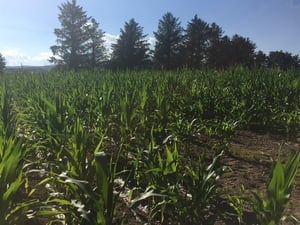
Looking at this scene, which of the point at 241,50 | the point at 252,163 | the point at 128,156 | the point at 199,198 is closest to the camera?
the point at 199,198

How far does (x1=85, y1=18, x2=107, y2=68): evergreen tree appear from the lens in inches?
1980

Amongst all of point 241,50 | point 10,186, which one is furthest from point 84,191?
point 241,50

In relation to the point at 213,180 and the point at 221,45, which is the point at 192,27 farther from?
the point at 213,180

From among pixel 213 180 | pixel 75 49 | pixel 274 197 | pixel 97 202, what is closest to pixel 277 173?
pixel 274 197

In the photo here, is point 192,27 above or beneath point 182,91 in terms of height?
above

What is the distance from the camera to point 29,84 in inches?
342

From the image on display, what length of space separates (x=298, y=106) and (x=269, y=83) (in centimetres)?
94

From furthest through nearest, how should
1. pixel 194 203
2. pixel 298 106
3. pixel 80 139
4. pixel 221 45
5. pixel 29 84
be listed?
pixel 221 45 → pixel 29 84 → pixel 298 106 → pixel 80 139 → pixel 194 203

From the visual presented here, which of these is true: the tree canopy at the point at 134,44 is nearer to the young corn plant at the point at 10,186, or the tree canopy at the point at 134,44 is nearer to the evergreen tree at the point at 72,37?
the evergreen tree at the point at 72,37

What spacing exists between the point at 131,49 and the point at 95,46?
686 centimetres

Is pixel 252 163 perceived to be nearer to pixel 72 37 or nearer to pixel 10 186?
pixel 10 186

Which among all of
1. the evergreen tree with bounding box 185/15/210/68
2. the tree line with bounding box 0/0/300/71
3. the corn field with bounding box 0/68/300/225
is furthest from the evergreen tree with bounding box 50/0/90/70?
the corn field with bounding box 0/68/300/225

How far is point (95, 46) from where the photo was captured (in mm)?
51625

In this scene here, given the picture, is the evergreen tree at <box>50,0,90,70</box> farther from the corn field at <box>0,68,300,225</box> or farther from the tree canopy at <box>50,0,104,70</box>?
the corn field at <box>0,68,300,225</box>
